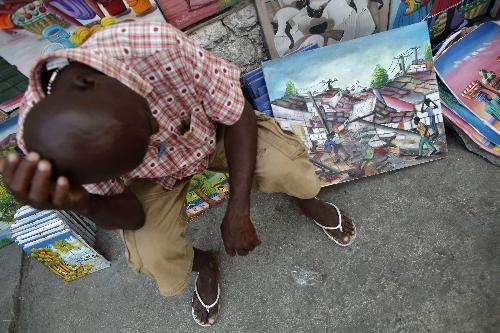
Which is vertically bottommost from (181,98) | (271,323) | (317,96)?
(271,323)

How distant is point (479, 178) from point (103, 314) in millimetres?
1973

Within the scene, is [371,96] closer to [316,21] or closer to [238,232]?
[316,21]

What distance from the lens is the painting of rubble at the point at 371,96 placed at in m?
2.07

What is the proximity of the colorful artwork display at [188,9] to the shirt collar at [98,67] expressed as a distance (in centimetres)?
80

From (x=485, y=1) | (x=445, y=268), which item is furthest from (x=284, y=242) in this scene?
(x=485, y=1)

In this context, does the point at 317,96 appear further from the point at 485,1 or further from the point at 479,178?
the point at 485,1

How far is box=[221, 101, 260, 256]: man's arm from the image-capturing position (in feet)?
4.71

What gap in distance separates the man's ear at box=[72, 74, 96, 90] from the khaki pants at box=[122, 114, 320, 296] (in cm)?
64

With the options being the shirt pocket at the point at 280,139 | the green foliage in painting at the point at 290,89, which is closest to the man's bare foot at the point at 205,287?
the shirt pocket at the point at 280,139

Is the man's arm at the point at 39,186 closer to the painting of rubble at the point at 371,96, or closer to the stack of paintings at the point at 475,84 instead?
the painting of rubble at the point at 371,96

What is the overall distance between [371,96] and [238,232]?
1080 mm

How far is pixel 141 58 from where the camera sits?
1205 millimetres

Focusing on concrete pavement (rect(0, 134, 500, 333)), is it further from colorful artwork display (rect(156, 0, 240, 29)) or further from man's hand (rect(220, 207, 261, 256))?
colorful artwork display (rect(156, 0, 240, 29))

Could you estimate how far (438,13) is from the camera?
2311mm
